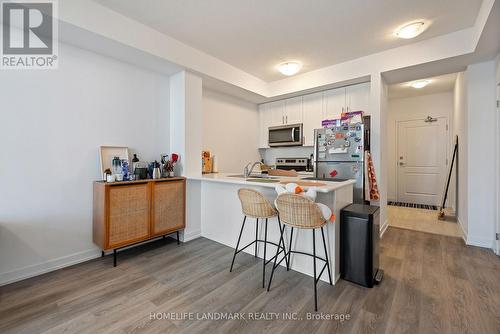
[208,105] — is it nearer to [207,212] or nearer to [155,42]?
[155,42]

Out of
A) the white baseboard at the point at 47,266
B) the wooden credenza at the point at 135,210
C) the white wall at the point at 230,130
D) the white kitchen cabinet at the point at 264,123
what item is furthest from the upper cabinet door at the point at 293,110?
the white baseboard at the point at 47,266

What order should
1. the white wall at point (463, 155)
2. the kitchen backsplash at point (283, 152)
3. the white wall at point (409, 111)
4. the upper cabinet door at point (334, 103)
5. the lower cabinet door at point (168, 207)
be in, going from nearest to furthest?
the lower cabinet door at point (168, 207) → the white wall at point (463, 155) → the upper cabinet door at point (334, 103) → the kitchen backsplash at point (283, 152) → the white wall at point (409, 111)

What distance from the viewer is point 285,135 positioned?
441 cm

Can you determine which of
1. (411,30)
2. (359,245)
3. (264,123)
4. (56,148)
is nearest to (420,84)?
(411,30)

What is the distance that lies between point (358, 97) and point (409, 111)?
111 inches

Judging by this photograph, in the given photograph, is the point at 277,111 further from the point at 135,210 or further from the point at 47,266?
the point at 47,266

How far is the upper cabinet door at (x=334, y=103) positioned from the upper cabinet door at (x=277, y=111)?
0.89m

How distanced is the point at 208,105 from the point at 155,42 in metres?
1.36

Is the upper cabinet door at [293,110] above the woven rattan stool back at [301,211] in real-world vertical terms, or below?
above

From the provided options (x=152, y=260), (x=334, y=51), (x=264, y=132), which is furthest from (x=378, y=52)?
(x=152, y=260)

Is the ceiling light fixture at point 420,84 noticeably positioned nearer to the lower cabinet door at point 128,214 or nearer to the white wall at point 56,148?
the white wall at point 56,148

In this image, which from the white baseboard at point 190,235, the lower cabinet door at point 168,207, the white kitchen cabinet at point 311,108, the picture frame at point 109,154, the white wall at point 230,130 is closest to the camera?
the picture frame at point 109,154

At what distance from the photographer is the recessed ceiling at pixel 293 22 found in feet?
7.17

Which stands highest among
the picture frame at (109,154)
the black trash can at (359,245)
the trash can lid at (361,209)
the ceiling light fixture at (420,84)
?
the ceiling light fixture at (420,84)
